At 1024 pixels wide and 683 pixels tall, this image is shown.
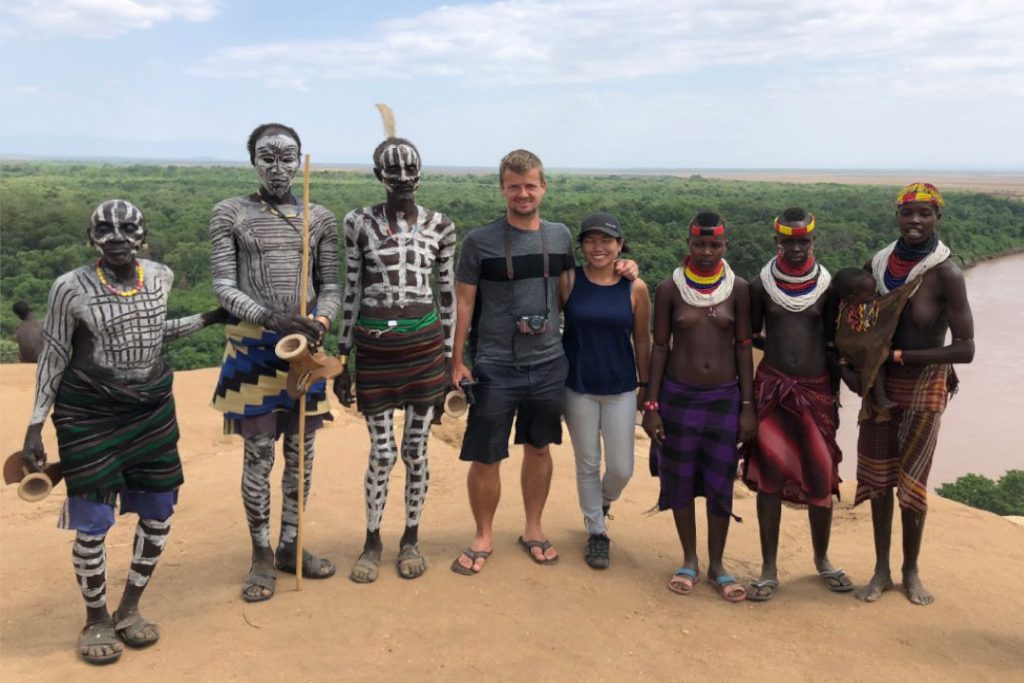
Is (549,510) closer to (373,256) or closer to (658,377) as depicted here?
(658,377)

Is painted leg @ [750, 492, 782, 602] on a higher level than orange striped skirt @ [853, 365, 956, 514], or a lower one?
lower

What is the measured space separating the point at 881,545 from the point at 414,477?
2389mm

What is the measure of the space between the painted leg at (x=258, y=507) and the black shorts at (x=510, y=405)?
976 mm

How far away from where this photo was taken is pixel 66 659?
11.2ft

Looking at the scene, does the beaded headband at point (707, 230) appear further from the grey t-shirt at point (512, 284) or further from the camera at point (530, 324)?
the camera at point (530, 324)

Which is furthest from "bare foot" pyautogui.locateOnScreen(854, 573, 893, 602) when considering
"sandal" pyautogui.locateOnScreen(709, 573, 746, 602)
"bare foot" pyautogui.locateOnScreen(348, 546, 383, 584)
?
"bare foot" pyautogui.locateOnScreen(348, 546, 383, 584)

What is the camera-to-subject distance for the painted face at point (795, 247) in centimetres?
372

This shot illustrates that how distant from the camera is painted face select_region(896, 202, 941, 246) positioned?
367 centimetres

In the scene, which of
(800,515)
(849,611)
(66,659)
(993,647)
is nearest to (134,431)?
(66,659)

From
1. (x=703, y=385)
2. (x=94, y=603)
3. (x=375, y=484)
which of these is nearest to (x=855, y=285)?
(x=703, y=385)

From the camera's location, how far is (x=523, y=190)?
3.87 meters

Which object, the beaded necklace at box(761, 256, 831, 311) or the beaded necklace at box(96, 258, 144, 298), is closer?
the beaded necklace at box(96, 258, 144, 298)

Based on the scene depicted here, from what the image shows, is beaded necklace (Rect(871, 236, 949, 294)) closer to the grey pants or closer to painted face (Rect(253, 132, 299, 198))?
the grey pants

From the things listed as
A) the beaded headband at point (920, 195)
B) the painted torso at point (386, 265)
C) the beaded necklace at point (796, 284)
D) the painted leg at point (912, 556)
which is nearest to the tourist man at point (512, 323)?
the painted torso at point (386, 265)
